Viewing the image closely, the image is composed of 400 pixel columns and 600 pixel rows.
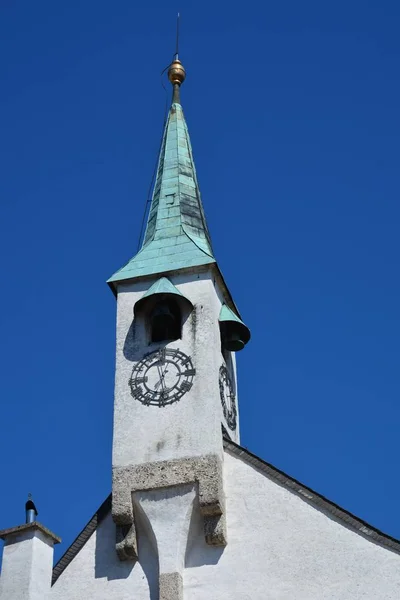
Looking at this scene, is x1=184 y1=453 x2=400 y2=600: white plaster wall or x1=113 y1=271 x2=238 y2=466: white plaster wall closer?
x1=184 y1=453 x2=400 y2=600: white plaster wall

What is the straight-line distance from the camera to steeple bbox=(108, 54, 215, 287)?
2538 centimetres

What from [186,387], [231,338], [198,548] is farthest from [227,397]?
[198,548]

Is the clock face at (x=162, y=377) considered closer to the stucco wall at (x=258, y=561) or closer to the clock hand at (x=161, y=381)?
the clock hand at (x=161, y=381)

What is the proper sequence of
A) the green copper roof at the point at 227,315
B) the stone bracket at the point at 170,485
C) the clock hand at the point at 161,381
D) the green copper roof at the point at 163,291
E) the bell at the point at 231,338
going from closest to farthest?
the stone bracket at the point at 170,485
the clock hand at the point at 161,381
the green copper roof at the point at 163,291
the green copper roof at the point at 227,315
the bell at the point at 231,338

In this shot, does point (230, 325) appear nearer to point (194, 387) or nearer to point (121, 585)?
point (194, 387)

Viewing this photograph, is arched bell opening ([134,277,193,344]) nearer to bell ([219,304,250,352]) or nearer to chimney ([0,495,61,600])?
bell ([219,304,250,352])

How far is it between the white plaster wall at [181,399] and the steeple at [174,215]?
470 millimetres

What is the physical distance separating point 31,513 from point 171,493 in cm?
278

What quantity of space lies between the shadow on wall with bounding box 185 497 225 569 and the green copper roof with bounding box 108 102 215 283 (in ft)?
18.4

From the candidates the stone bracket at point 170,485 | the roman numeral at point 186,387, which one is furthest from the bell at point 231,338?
the stone bracket at point 170,485

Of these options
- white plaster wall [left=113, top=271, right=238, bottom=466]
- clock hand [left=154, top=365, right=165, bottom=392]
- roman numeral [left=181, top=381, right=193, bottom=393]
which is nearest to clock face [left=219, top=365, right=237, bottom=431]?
white plaster wall [left=113, top=271, right=238, bottom=466]

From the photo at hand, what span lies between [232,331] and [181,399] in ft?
8.97

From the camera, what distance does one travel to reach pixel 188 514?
22047 millimetres

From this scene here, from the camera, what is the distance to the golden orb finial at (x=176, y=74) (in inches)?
1214
